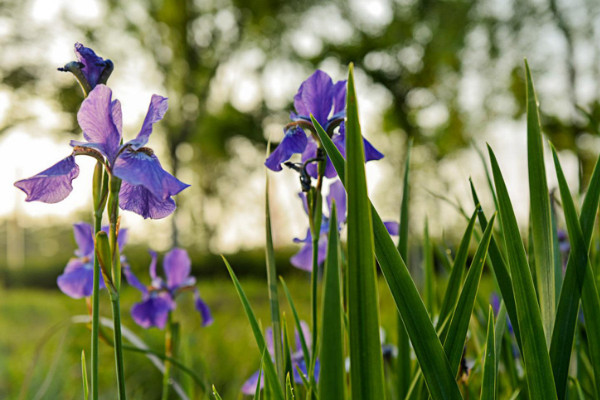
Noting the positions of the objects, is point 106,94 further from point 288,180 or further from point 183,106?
point 288,180

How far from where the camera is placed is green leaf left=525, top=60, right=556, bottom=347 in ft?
2.44

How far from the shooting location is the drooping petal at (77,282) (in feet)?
3.41

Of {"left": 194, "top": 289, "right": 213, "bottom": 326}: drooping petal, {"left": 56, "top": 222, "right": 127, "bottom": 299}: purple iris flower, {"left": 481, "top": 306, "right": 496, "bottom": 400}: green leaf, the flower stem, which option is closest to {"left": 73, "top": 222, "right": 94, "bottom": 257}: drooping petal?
{"left": 56, "top": 222, "right": 127, "bottom": 299}: purple iris flower

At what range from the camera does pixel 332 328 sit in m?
0.51

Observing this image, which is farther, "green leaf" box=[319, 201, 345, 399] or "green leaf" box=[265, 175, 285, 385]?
"green leaf" box=[265, 175, 285, 385]

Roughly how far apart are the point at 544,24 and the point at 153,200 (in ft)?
42.6

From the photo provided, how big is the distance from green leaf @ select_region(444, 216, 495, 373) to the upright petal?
0.70m

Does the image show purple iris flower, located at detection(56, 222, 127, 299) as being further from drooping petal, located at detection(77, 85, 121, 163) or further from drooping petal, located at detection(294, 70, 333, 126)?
drooping petal, located at detection(294, 70, 333, 126)

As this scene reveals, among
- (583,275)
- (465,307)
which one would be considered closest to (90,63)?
(465,307)

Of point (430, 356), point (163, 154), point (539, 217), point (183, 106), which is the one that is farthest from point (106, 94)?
point (163, 154)

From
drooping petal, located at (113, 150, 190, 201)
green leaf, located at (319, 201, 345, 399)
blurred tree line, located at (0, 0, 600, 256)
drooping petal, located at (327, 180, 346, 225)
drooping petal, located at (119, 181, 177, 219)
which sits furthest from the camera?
blurred tree line, located at (0, 0, 600, 256)

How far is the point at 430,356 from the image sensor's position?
2.07 ft

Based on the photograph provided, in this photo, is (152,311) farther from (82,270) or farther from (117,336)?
(117,336)

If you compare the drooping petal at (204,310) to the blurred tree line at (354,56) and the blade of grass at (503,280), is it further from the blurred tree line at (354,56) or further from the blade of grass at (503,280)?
the blurred tree line at (354,56)
